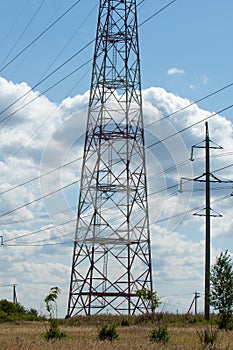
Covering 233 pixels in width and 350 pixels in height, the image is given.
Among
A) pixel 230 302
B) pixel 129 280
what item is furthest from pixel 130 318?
pixel 230 302

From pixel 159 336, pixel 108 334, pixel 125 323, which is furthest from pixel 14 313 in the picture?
pixel 159 336

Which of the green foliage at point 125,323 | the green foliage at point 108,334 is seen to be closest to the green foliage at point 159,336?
the green foliage at point 108,334

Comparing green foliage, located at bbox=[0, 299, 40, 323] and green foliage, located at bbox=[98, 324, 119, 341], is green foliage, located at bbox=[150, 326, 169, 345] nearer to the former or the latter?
green foliage, located at bbox=[98, 324, 119, 341]

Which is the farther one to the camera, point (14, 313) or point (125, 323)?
point (14, 313)

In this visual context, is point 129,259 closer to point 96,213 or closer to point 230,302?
point 96,213

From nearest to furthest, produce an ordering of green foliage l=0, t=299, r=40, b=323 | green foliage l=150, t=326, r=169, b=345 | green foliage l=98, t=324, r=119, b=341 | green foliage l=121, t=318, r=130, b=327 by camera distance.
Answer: green foliage l=150, t=326, r=169, b=345 < green foliage l=98, t=324, r=119, b=341 < green foliage l=121, t=318, r=130, b=327 < green foliage l=0, t=299, r=40, b=323

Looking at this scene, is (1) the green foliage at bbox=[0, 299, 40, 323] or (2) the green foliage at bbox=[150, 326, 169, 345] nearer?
(2) the green foliage at bbox=[150, 326, 169, 345]

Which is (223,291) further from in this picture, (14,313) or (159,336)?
(14,313)

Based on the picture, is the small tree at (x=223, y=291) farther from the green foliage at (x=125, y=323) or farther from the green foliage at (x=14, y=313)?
the green foliage at (x=14, y=313)

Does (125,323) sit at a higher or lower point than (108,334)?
higher

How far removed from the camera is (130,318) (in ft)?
186

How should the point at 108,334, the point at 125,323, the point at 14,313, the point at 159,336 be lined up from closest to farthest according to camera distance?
the point at 159,336
the point at 108,334
the point at 125,323
the point at 14,313

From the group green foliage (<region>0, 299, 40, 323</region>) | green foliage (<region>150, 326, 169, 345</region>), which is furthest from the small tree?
green foliage (<region>0, 299, 40, 323</region>)

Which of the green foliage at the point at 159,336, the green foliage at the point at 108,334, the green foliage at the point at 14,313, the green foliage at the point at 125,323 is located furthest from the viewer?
the green foliage at the point at 14,313
